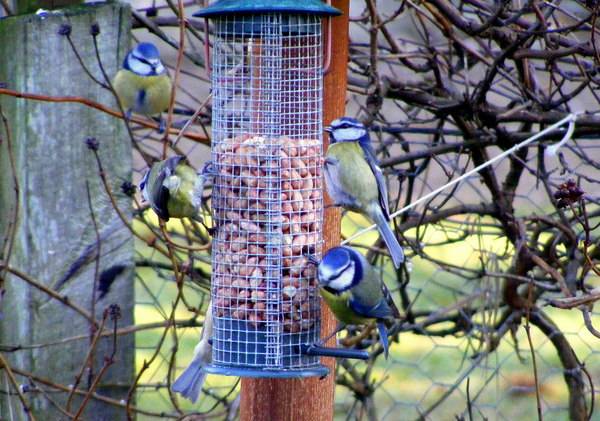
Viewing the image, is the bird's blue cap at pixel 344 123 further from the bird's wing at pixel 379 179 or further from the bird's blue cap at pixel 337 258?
the bird's blue cap at pixel 337 258

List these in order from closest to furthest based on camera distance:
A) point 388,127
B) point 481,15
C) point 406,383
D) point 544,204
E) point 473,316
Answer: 1. point 481,15
2. point 388,127
3. point 473,316
4. point 406,383
5. point 544,204

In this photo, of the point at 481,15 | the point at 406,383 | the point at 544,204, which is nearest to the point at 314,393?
the point at 481,15

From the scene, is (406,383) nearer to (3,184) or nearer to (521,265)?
(521,265)

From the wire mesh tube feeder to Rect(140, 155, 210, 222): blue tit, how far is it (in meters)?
0.06

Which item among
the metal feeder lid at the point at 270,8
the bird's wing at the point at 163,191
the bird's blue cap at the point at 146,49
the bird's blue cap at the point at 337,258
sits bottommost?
the bird's blue cap at the point at 337,258

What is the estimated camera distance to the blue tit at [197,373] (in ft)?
8.43

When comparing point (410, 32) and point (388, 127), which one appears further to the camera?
point (410, 32)

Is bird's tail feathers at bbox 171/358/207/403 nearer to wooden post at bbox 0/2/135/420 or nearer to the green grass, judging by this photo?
wooden post at bbox 0/2/135/420

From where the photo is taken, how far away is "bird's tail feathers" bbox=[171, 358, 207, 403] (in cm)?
257

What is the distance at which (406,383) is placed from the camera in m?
5.03

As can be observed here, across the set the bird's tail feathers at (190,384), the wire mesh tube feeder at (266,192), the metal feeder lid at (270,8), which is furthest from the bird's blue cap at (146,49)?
the bird's tail feathers at (190,384)

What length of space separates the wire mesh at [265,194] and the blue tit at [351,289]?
14cm

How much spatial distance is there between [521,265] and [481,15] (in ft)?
2.85

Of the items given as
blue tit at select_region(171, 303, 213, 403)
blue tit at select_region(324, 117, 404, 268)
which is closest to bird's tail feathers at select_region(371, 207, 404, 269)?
blue tit at select_region(324, 117, 404, 268)
